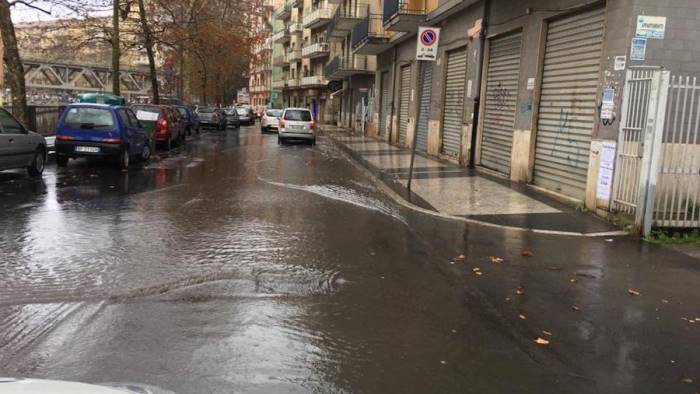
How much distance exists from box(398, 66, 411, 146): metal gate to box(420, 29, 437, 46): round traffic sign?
1431 centimetres

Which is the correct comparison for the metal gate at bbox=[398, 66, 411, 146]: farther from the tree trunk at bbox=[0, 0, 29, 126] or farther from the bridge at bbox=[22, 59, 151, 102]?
the bridge at bbox=[22, 59, 151, 102]

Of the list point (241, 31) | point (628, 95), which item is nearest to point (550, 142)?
point (628, 95)

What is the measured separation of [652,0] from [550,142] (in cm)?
381

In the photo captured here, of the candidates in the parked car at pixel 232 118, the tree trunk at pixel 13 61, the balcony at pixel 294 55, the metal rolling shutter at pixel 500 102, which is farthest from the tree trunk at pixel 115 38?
the balcony at pixel 294 55

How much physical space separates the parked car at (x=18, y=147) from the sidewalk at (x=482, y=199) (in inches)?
305

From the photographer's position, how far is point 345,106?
168 ft

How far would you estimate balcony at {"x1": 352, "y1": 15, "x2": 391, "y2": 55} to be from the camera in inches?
1155

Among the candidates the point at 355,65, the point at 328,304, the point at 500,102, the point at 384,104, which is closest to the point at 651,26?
the point at 500,102

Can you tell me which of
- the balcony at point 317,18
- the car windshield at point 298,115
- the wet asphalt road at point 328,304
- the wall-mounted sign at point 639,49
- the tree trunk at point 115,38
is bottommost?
the wet asphalt road at point 328,304

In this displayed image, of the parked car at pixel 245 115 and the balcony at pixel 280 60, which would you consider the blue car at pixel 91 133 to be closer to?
the parked car at pixel 245 115

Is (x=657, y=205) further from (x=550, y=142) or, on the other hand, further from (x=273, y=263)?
(x=273, y=263)

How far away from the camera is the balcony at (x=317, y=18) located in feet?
187

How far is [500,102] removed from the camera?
1548 centimetres

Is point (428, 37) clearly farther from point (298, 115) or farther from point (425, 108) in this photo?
point (298, 115)
